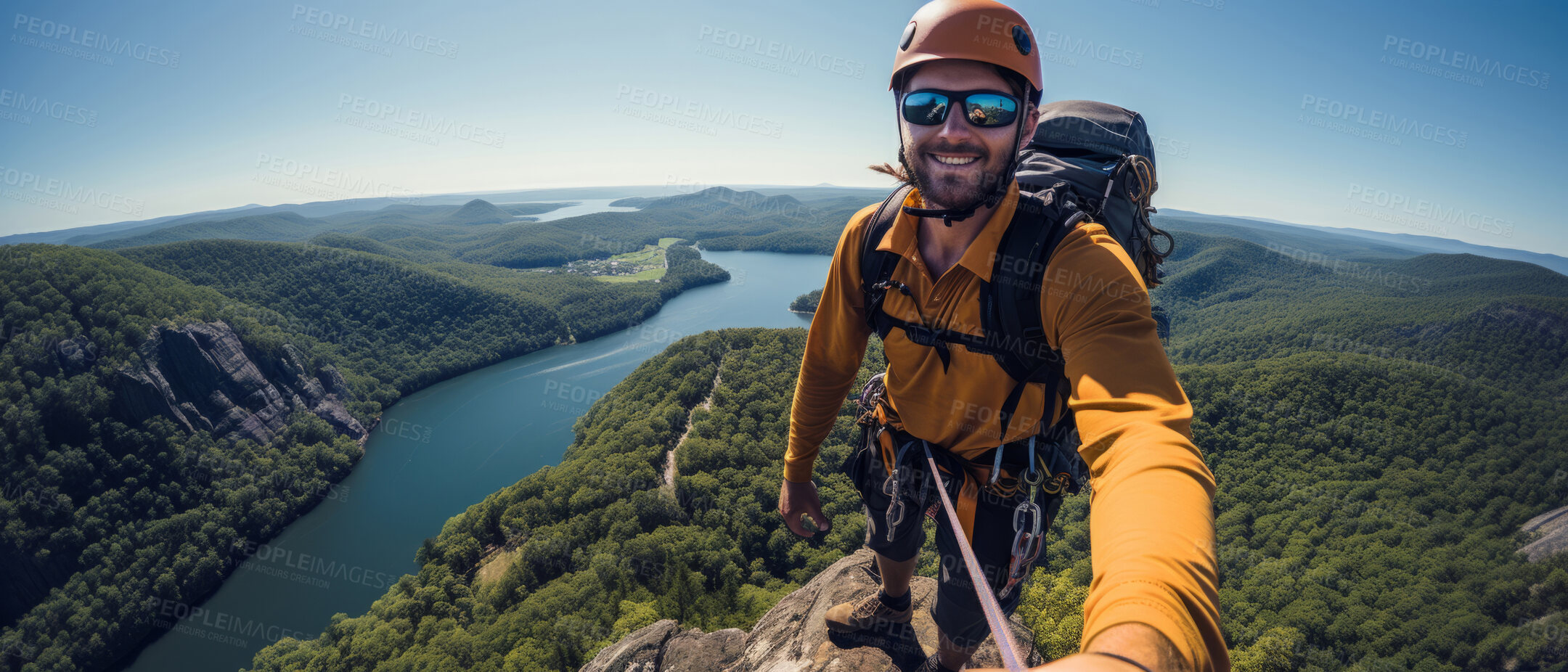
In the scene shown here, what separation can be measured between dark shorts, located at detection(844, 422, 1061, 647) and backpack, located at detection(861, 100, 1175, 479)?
1.51 ft

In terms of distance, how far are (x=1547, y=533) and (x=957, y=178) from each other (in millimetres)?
68265

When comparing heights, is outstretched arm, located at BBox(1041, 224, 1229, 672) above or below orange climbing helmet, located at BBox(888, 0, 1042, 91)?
below

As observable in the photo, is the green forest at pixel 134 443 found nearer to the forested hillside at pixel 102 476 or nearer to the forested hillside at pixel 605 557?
the forested hillside at pixel 102 476

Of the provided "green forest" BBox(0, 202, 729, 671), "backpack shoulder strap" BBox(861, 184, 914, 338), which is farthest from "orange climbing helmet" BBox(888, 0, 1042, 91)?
"green forest" BBox(0, 202, 729, 671)

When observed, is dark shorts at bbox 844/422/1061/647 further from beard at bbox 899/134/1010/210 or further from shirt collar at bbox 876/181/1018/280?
beard at bbox 899/134/1010/210

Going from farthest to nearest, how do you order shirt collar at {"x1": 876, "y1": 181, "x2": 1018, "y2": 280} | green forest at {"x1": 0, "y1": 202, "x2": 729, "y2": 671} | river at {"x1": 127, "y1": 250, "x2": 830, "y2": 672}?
green forest at {"x1": 0, "y1": 202, "x2": 729, "y2": 671}, river at {"x1": 127, "y1": 250, "x2": 830, "y2": 672}, shirt collar at {"x1": 876, "y1": 181, "x2": 1018, "y2": 280}

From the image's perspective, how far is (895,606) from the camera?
410cm

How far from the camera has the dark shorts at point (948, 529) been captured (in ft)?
9.19

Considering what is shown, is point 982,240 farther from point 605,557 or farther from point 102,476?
point 102,476

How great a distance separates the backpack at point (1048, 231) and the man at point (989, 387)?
48 mm

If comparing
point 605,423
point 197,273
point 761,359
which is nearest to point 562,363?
point 605,423

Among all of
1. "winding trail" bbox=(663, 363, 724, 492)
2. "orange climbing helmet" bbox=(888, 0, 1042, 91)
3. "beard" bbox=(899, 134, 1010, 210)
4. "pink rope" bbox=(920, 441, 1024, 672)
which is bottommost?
"winding trail" bbox=(663, 363, 724, 492)

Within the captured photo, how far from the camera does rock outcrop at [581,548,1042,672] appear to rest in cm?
431

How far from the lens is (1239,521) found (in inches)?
1718
